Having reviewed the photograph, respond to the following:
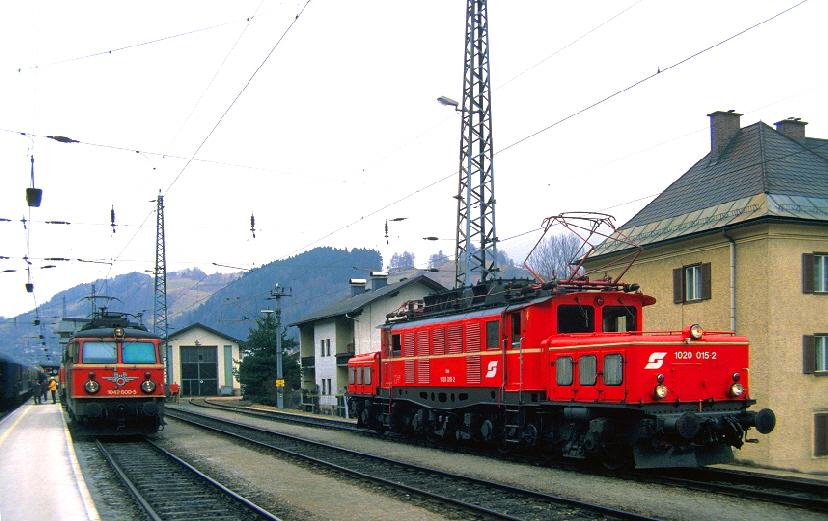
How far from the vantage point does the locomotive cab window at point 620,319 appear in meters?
15.7

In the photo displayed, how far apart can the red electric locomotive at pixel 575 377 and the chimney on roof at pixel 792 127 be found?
13320mm

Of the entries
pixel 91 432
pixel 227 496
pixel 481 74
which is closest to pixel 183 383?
pixel 91 432

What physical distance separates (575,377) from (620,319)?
2230 mm

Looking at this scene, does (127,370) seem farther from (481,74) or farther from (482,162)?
(481,74)

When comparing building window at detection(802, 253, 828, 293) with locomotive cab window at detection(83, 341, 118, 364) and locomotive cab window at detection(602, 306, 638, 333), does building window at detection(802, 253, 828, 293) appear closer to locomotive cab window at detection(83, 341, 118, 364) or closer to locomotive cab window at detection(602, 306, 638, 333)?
locomotive cab window at detection(602, 306, 638, 333)

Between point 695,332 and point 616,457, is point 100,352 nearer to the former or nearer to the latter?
point 616,457

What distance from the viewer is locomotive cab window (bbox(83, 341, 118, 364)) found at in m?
21.2

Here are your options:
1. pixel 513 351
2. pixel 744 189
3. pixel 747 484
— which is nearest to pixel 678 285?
pixel 744 189

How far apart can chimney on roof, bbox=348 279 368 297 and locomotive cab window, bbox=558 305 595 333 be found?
39.7 meters

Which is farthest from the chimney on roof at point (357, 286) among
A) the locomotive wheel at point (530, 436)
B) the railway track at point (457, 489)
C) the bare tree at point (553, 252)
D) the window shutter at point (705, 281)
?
the locomotive wheel at point (530, 436)

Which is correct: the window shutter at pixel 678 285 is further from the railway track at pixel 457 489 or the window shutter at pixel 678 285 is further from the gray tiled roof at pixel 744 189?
the railway track at pixel 457 489

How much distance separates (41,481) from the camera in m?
12.8

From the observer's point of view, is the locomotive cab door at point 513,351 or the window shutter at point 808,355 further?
the window shutter at point 808,355

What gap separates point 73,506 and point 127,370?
11.3 meters
